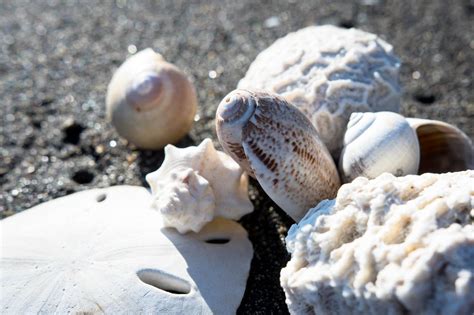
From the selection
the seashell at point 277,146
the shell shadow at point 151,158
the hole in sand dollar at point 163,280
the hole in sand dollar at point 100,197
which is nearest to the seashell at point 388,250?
the seashell at point 277,146

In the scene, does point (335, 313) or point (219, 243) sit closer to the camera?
point (335, 313)

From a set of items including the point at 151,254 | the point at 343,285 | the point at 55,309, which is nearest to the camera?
the point at 343,285

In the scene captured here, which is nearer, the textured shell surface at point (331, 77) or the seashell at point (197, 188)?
the seashell at point (197, 188)

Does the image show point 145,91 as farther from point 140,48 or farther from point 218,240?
point 140,48

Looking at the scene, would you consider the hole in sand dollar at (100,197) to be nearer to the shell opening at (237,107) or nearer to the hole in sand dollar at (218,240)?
the hole in sand dollar at (218,240)

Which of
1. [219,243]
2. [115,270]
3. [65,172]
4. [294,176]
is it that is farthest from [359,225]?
[65,172]

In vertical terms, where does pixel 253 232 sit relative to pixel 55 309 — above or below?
below

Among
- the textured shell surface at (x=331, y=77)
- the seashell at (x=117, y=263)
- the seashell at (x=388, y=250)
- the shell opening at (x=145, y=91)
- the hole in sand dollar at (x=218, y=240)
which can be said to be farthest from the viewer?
the shell opening at (x=145, y=91)

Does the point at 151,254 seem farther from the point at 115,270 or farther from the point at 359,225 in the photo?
the point at 359,225
